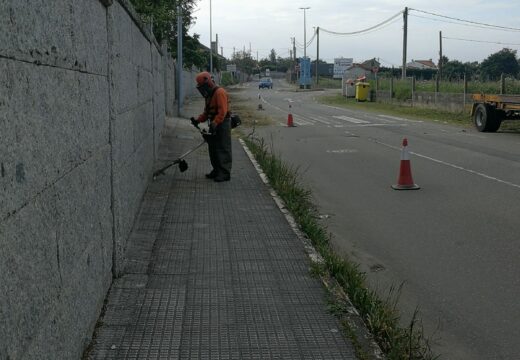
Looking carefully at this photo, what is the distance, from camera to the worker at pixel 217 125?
32.6ft

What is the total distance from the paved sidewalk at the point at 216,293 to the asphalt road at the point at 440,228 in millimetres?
810

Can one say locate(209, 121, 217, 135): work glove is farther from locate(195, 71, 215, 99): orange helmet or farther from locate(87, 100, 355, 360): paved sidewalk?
locate(87, 100, 355, 360): paved sidewalk

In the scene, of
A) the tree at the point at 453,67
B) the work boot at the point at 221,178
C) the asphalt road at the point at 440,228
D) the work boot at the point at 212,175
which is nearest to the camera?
the asphalt road at the point at 440,228

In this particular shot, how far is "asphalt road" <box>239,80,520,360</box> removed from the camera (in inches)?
185

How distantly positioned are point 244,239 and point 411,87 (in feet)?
105

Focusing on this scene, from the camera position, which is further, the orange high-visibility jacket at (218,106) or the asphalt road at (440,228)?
the orange high-visibility jacket at (218,106)

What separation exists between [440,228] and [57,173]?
5400mm

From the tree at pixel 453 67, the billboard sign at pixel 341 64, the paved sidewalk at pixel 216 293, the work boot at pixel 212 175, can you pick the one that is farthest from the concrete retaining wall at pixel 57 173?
the billboard sign at pixel 341 64

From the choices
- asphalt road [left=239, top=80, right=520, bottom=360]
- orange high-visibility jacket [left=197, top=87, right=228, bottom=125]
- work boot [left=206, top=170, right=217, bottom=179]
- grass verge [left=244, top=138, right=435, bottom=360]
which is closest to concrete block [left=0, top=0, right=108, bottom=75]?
grass verge [left=244, top=138, right=435, bottom=360]

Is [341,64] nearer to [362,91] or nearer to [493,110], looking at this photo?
[362,91]

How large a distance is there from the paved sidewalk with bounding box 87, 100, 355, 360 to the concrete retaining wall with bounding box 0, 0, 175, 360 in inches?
11.4

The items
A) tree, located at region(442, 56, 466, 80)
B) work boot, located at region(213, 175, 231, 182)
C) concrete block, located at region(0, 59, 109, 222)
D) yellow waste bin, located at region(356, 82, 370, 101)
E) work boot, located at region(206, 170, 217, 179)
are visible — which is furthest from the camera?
tree, located at region(442, 56, 466, 80)

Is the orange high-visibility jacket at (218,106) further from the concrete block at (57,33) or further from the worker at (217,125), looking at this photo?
the concrete block at (57,33)

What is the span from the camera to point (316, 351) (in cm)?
386
